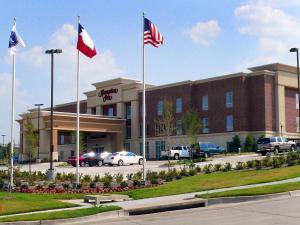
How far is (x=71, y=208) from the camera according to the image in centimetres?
1884

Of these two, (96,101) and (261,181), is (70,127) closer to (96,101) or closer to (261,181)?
(96,101)

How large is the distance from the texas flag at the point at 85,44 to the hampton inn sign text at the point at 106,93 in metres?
55.8

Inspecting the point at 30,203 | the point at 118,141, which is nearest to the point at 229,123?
the point at 118,141

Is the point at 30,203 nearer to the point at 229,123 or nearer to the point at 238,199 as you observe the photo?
the point at 238,199

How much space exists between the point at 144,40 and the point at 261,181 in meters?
9.03

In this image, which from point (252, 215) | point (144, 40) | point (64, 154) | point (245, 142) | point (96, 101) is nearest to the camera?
→ point (252, 215)

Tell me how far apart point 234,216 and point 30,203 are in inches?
326

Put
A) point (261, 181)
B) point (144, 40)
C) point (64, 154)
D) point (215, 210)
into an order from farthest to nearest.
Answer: point (64, 154)
point (144, 40)
point (261, 181)
point (215, 210)

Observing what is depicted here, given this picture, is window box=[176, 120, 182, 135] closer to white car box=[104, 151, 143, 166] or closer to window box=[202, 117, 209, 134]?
window box=[202, 117, 209, 134]

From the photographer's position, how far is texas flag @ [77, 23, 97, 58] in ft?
82.9

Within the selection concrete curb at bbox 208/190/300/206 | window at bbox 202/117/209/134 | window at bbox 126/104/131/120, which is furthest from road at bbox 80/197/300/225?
window at bbox 126/104/131/120

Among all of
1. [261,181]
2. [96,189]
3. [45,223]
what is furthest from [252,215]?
[96,189]

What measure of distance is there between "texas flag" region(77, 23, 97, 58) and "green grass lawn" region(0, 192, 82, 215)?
6.73 metres

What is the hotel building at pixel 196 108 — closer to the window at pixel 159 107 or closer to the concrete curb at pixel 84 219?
the window at pixel 159 107
